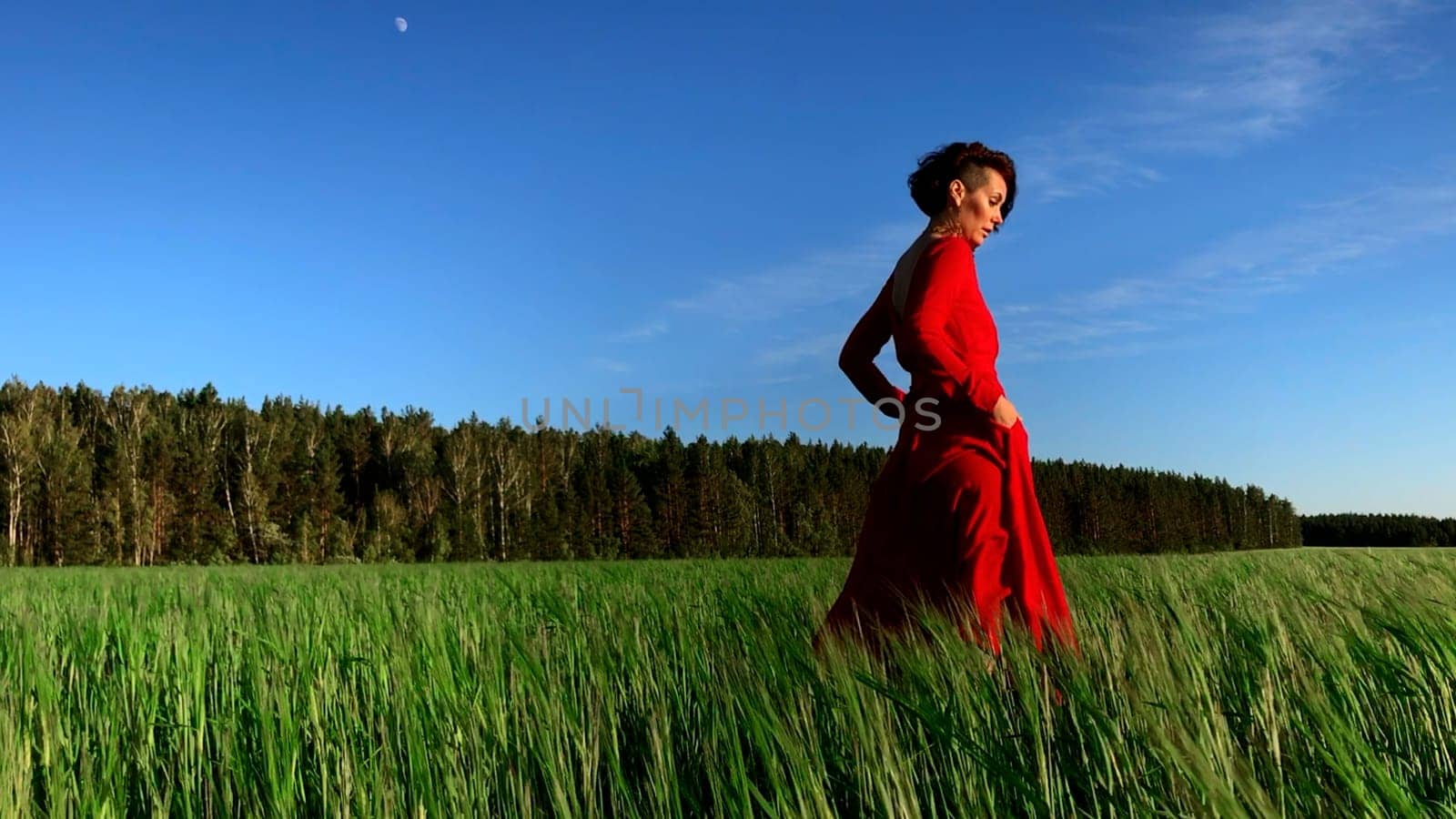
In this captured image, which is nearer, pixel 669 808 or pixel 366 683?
pixel 669 808

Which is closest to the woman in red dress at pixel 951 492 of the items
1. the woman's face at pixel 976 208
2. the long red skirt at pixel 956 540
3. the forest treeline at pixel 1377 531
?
the long red skirt at pixel 956 540

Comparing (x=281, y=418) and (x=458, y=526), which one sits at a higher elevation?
(x=281, y=418)

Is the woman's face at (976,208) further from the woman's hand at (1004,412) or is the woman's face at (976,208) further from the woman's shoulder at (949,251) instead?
the woman's hand at (1004,412)

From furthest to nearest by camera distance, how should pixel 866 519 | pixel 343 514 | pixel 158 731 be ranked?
pixel 343 514 → pixel 866 519 → pixel 158 731

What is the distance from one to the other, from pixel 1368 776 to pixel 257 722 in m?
2.50

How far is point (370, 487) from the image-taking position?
53062 millimetres

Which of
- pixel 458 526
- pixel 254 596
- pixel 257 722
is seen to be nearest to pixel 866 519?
pixel 257 722

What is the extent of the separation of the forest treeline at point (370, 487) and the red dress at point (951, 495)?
44896 millimetres

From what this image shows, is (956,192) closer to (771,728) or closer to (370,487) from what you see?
(771,728)

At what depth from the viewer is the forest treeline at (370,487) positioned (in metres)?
43.4

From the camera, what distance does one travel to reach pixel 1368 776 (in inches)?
63.7

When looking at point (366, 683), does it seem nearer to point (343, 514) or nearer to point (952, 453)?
point (952, 453)

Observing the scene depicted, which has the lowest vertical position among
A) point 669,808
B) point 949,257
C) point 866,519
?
point 669,808

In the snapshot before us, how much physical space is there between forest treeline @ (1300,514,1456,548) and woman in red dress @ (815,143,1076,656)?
7714 cm
